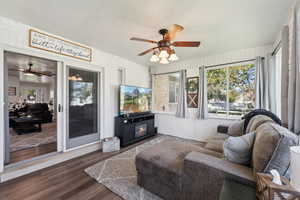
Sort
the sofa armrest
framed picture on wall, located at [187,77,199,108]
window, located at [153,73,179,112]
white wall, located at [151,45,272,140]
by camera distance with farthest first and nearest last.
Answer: window, located at [153,73,179,112] → framed picture on wall, located at [187,77,199,108] → white wall, located at [151,45,272,140] → the sofa armrest

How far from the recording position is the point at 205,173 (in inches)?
48.9

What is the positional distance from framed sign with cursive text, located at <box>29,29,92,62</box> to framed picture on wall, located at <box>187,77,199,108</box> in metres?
2.97

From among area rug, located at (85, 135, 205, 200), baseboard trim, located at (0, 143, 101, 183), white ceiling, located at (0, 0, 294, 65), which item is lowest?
area rug, located at (85, 135, 205, 200)

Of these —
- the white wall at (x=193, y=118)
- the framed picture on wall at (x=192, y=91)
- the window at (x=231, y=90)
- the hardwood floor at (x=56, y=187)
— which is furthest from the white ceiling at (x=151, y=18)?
the hardwood floor at (x=56, y=187)

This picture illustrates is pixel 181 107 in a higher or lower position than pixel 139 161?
higher

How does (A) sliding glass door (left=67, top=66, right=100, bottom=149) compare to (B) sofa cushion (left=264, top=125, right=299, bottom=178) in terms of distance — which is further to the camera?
(A) sliding glass door (left=67, top=66, right=100, bottom=149)

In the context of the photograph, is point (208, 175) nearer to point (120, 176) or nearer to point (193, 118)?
point (120, 176)

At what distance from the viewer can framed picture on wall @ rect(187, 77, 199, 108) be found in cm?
398

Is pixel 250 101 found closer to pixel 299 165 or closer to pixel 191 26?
pixel 191 26

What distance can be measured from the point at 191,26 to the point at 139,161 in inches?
93.9

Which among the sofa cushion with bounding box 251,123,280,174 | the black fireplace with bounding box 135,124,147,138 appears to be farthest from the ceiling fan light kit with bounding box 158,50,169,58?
the black fireplace with bounding box 135,124,147,138

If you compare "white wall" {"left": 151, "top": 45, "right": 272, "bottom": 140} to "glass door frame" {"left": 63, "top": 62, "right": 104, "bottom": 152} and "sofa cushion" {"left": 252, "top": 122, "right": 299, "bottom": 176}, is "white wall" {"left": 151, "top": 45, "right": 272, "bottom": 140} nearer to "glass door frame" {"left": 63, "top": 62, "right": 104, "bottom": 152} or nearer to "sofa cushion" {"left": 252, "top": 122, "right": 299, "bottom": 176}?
"glass door frame" {"left": 63, "top": 62, "right": 104, "bottom": 152}

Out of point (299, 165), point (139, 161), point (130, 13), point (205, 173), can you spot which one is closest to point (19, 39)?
point (130, 13)

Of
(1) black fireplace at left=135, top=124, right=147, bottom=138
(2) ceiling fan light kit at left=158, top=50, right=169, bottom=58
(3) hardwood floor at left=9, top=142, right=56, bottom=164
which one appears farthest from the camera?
(1) black fireplace at left=135, top=124, right=147, bottom=138
